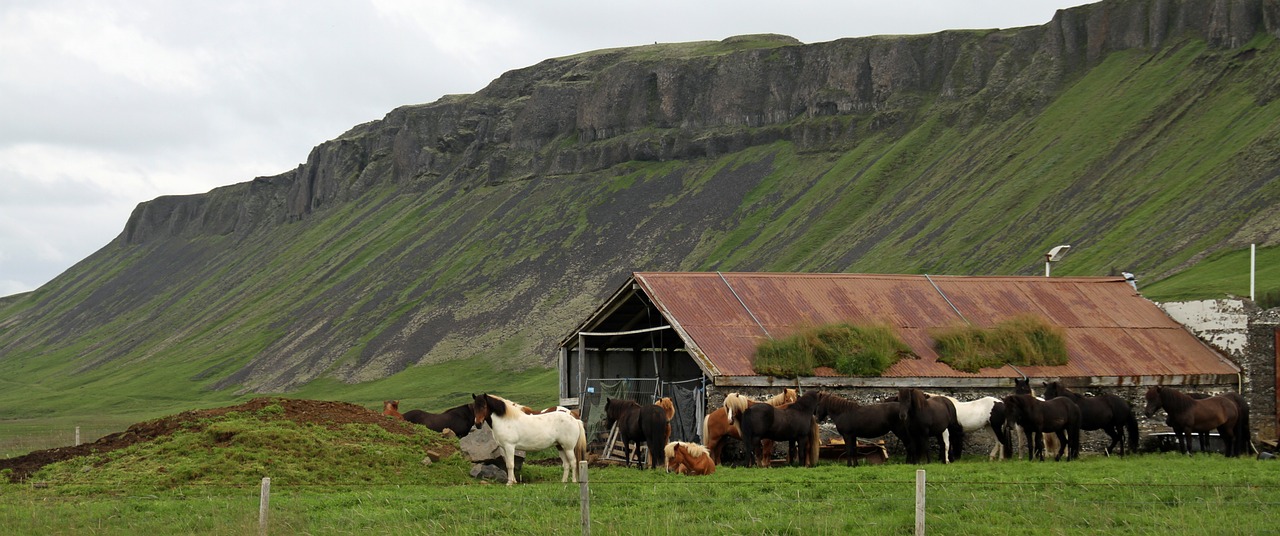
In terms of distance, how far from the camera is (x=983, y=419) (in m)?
25.5

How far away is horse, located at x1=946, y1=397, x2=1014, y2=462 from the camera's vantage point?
25.3 meters

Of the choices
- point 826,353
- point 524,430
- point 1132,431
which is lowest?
point 1132,431

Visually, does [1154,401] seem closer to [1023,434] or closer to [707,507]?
[1023,434]

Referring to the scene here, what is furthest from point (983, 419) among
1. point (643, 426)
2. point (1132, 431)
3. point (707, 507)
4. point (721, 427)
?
point (707, 507)

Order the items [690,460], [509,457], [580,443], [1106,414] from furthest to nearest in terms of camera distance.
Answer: [1106,414] < [580,443] < [690,460] < [509,457]

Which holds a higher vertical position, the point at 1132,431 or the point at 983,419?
the point at 983,419

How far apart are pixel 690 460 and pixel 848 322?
27.0ft

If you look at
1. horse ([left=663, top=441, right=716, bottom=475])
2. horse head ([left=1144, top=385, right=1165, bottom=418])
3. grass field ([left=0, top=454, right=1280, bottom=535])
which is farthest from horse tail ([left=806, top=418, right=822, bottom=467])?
horse head ([left=1144, top=385, right=1165, bottom=418])

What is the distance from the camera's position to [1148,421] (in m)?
29.4

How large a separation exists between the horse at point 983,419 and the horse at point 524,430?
7.89m

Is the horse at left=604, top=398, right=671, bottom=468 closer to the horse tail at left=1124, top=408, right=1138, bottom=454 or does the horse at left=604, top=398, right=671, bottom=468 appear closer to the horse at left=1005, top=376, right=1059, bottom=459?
the horse at left=1005, top=376, right=1059, bottom=459

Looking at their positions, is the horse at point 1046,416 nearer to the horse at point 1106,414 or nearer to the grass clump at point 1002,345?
the horse at point 1106,414

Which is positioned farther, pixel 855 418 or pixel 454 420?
pixel 454 420

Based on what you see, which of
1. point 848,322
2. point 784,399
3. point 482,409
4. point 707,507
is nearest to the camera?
point 707,507
